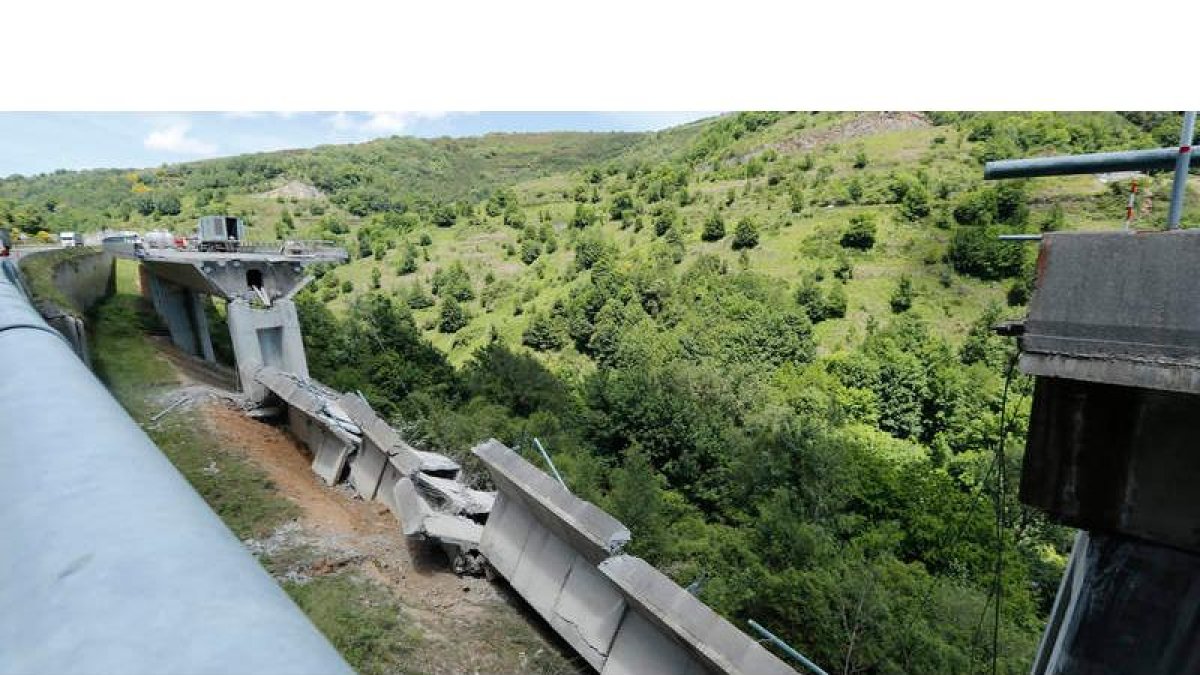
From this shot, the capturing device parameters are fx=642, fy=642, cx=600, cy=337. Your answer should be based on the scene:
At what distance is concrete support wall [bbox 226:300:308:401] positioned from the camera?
21625 millimetres

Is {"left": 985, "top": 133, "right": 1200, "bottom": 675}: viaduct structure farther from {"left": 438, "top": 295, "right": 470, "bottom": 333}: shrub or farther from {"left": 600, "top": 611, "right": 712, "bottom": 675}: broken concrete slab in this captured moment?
{"left": 438, "top": 295, "right": 470, "bottom": 333}: shrub

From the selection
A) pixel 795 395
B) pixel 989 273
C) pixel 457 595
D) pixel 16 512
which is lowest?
pixel 795 395

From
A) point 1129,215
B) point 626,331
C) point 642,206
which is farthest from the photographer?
point 642,206

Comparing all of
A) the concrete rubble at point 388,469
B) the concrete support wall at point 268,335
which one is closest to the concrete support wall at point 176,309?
the concrete support wall at point 268,335

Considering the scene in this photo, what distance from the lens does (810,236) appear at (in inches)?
2501

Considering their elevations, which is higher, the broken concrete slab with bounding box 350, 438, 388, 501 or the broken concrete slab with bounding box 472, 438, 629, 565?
the broken concrete slab with bounding box 472, 438, 629, 565

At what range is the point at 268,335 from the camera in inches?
904

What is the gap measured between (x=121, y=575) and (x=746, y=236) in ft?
224

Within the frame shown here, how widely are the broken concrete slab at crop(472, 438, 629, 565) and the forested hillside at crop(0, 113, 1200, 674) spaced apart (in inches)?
158

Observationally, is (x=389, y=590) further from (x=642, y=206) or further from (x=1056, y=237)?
(x=642, y=206)

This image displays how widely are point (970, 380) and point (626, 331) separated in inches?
1099

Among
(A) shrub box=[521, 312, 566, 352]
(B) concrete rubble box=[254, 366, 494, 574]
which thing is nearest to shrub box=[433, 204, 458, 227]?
(A) shrub box=[521, 312, 566, 352]

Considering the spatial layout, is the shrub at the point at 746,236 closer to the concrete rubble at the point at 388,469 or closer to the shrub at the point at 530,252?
the shrub at the point at 530,252

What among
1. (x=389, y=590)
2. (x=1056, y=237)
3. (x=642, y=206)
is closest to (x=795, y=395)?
(x=389, y=590)
